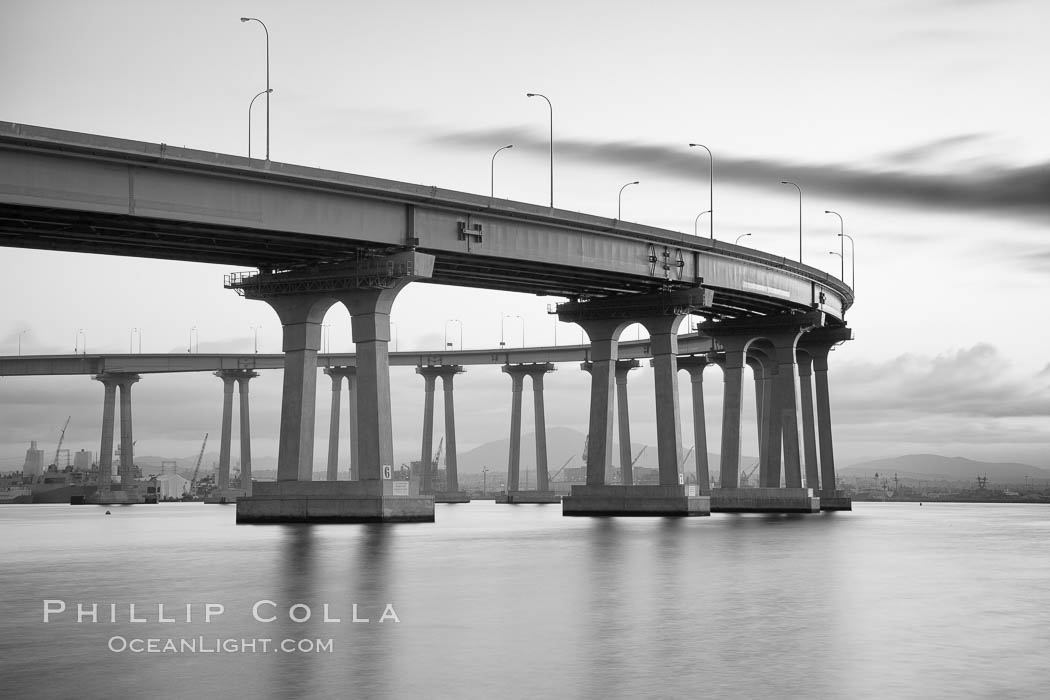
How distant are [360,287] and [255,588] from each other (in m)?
41.9

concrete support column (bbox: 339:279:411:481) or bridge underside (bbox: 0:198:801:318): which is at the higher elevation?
bridge underside (bbox: 0:198:801:318)

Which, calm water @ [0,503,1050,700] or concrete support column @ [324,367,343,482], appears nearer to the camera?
calm water @ [0,503,1050,700]

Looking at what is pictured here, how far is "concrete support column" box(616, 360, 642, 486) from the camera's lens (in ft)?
499

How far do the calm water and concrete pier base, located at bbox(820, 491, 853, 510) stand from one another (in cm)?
7716

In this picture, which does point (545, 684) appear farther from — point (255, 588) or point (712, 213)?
point (712, 213)

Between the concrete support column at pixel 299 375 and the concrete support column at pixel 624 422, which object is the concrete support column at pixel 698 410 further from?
the concrete support column at pixel 299 375

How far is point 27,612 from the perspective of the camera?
22.2 m

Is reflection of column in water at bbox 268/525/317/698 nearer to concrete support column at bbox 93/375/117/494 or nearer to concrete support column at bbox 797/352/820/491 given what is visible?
concrete support column at bbox 797/352/820/491

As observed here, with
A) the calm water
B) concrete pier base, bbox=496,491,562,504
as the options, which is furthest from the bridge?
concrete pier base, bbox=496,491,562,504

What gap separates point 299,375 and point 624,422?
91150 mm

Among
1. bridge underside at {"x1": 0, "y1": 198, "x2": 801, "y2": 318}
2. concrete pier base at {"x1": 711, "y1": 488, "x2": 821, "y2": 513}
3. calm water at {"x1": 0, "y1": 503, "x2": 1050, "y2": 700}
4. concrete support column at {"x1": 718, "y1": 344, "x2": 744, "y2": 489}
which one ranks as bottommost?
calm water at {"x1": 0, "y1": 503, "x2": 1050, "y2": 700}

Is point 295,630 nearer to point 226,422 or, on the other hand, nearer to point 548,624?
point 548,624

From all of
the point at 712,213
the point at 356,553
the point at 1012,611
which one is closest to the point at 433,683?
the point at 1012,611

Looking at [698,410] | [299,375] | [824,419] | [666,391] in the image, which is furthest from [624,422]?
[299,375]
